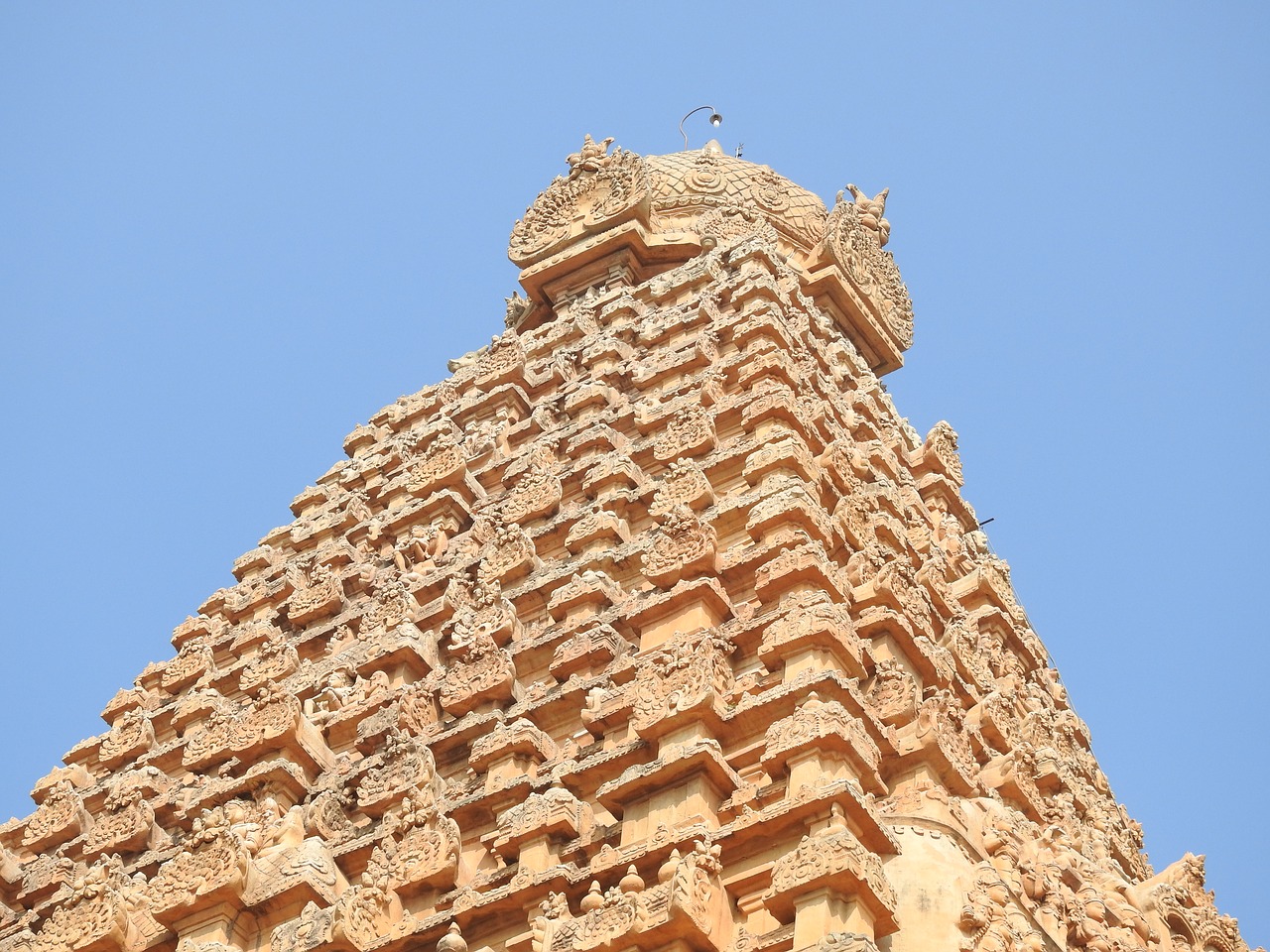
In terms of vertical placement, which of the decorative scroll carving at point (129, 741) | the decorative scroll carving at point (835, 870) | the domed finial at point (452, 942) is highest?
the decorative scroll carving at point (129, 741)

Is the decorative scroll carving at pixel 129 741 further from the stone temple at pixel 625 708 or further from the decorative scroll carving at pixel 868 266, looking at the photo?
the decorative scroll carving at pixel 868 266

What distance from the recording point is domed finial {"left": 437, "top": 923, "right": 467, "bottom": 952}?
42.5 feet

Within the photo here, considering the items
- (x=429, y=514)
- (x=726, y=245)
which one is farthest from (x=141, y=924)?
(x=726, y=245)

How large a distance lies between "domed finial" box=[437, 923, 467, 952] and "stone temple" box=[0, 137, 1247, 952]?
0.06ft

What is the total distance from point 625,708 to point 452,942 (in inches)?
86.2

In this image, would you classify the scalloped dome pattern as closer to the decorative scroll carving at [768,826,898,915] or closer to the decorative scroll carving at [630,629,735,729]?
the decorative scroll carving at [630,629,735,729]

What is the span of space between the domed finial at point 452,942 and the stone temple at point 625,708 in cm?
2

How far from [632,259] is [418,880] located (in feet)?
42.0

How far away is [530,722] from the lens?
1506cm

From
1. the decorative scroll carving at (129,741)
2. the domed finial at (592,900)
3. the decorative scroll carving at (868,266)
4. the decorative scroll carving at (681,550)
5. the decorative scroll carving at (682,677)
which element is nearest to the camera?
the domed finial at (592,900)

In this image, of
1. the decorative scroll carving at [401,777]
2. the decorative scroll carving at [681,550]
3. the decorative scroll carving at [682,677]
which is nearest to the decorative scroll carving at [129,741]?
the decorative scroll carving at [401,777]

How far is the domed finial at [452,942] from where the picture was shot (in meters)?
13.0

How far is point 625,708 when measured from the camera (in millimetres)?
14195

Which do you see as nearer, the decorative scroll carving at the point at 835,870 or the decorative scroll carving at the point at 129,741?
the decorative scroll carving at the point at 835,870
